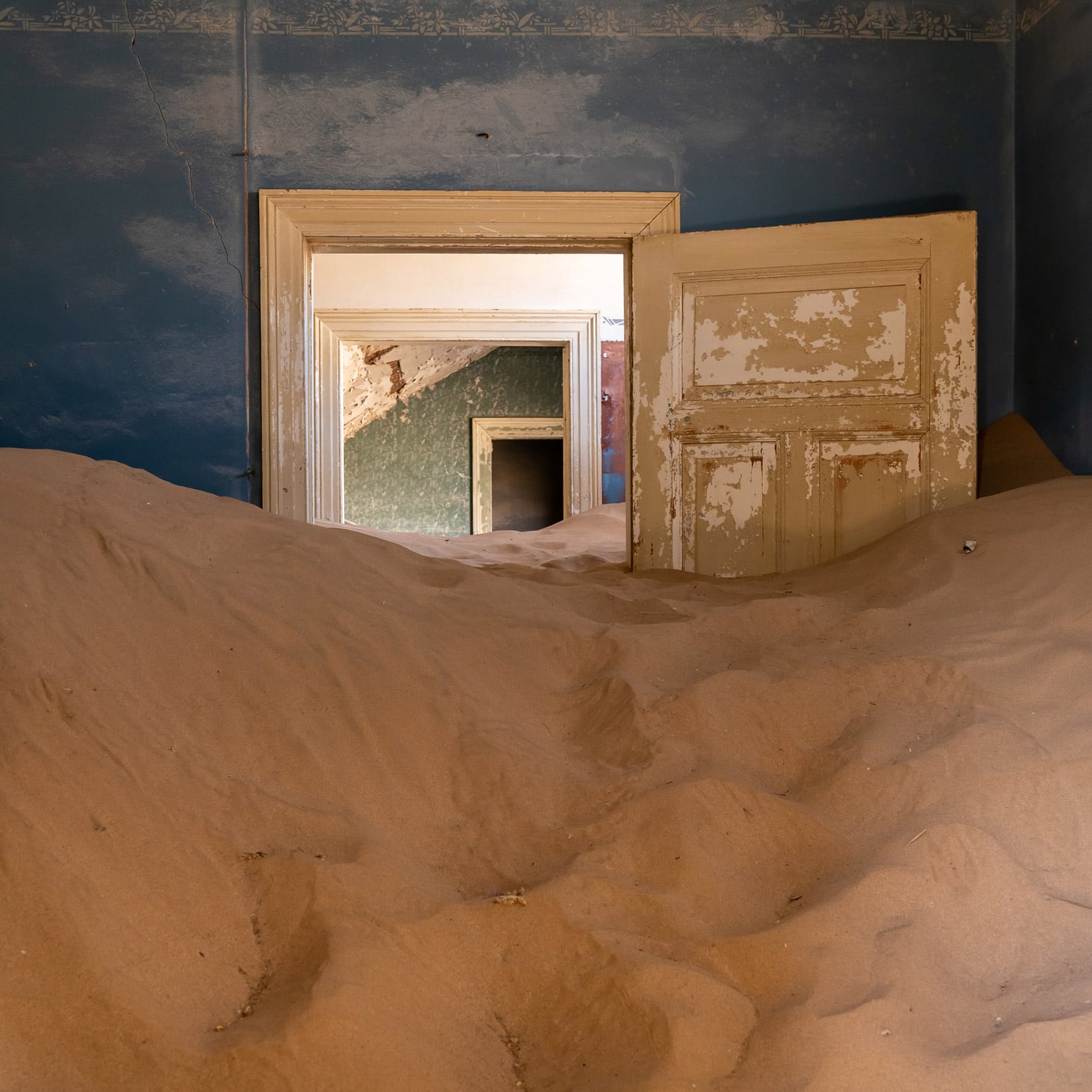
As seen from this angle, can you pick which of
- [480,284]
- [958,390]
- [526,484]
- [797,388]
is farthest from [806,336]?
[526,484]

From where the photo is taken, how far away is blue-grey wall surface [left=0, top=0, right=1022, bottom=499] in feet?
13.6

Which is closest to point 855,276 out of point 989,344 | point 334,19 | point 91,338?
point 989,344

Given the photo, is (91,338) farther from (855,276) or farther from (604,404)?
(604,404)

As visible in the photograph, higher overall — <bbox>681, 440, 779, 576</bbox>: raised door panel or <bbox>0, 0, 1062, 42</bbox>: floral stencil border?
<bbox>0, 0, 1062, 42</bbox>: floral stencil border

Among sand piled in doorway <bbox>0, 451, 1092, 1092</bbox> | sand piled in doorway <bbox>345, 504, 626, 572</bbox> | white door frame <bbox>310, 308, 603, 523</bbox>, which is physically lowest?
sand piled in doorway <bbox>0, 451, 1092, 1092</bbox>

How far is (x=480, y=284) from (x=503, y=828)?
622cm

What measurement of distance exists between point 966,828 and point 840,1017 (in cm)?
47

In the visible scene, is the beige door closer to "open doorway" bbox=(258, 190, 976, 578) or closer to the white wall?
"open doorway" bbox=(258, 190, 976, 578)

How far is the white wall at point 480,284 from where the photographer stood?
7.25m

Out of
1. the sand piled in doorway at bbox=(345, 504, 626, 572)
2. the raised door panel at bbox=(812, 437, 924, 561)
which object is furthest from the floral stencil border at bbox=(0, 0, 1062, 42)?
the sand piled in doorway at bbox=(345, 504, 626, 572)

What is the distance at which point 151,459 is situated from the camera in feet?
13.7

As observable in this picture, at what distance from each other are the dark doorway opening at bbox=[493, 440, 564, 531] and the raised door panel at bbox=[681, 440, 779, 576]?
9153 mm

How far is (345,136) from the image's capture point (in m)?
4.20

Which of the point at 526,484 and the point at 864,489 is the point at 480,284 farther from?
the point at 526,484
